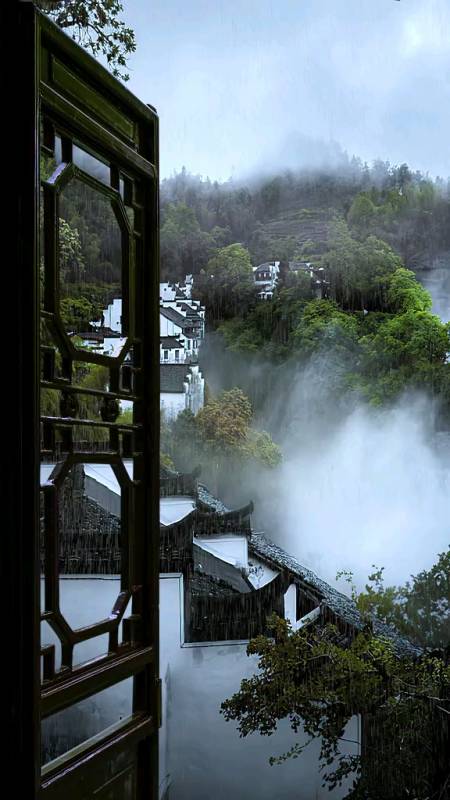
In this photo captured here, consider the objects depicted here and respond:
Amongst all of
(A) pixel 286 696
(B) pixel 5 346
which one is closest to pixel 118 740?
(B) pixel 5 346

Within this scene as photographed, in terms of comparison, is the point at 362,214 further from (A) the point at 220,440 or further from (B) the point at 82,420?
(B) the point at 82,420

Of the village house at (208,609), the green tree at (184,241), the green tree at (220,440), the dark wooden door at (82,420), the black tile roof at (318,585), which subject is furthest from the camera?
the green tree at (184,241)

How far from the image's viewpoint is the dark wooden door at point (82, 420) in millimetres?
A: 1210

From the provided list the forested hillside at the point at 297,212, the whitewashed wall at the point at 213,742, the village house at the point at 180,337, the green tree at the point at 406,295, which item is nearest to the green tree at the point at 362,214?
the forested hillside at the point at 297,212

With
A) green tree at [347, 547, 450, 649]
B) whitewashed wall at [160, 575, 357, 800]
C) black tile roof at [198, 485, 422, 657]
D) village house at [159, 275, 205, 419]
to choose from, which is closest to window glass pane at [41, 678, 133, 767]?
whitewashed wall at [160, 575, 357, 800]

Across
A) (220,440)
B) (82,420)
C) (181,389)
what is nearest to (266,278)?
(181,389)

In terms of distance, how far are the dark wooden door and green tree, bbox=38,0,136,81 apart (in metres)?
1.62

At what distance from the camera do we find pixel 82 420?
4.77 ft

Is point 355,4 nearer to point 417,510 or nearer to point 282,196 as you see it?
point 282,196

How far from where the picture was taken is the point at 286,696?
11.0 ft

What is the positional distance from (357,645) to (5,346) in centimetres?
256

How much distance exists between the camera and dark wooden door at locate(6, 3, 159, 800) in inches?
47.6

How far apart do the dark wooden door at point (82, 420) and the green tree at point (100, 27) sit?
5.31 feet

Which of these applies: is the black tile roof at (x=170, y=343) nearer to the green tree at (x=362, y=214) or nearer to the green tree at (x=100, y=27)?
the green tree at (x=362, y=214)
